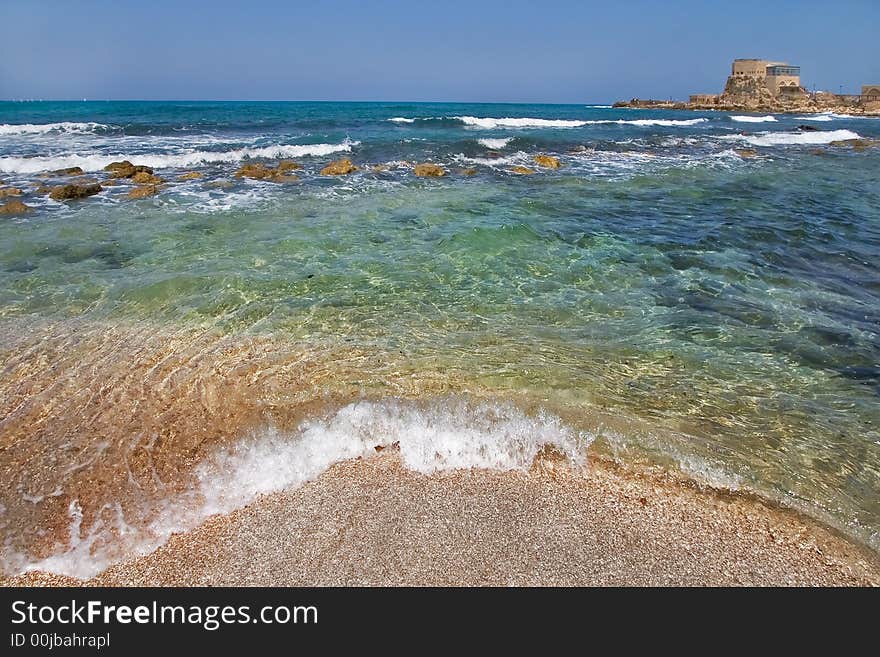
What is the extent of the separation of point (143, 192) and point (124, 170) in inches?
186

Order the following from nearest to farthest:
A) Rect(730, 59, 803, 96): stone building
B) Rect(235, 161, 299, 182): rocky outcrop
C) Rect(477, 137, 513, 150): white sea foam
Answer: Rect(235, 161, 299, 182): rocky outcrop
Rect(477, 137, 513, 150): white sea foam
Rect(730, 59, 803, 96): stone building

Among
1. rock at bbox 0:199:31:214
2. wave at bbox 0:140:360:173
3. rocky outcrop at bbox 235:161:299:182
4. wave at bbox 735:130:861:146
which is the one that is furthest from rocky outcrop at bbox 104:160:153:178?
wave at bbox 735:130:861:146

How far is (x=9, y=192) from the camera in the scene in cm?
1498

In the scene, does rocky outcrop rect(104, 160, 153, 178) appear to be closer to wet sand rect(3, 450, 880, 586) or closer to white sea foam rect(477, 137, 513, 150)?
white sea foam rect(477, 137, 513, 150)

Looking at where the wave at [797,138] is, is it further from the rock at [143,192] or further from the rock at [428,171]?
the rock at [143,192]

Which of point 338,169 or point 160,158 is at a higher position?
point 160,158

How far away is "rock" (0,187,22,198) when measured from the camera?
1472 cm

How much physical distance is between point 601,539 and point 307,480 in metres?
2.32

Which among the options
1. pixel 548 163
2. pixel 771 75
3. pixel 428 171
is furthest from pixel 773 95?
pixel 428 171

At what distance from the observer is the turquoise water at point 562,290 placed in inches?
193

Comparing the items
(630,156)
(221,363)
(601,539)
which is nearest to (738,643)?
(601,539)

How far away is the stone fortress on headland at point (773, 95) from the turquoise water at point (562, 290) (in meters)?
78.2

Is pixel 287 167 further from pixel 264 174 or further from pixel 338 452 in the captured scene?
pixel 338 452

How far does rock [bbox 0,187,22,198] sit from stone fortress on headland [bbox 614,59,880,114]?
3717 inches
